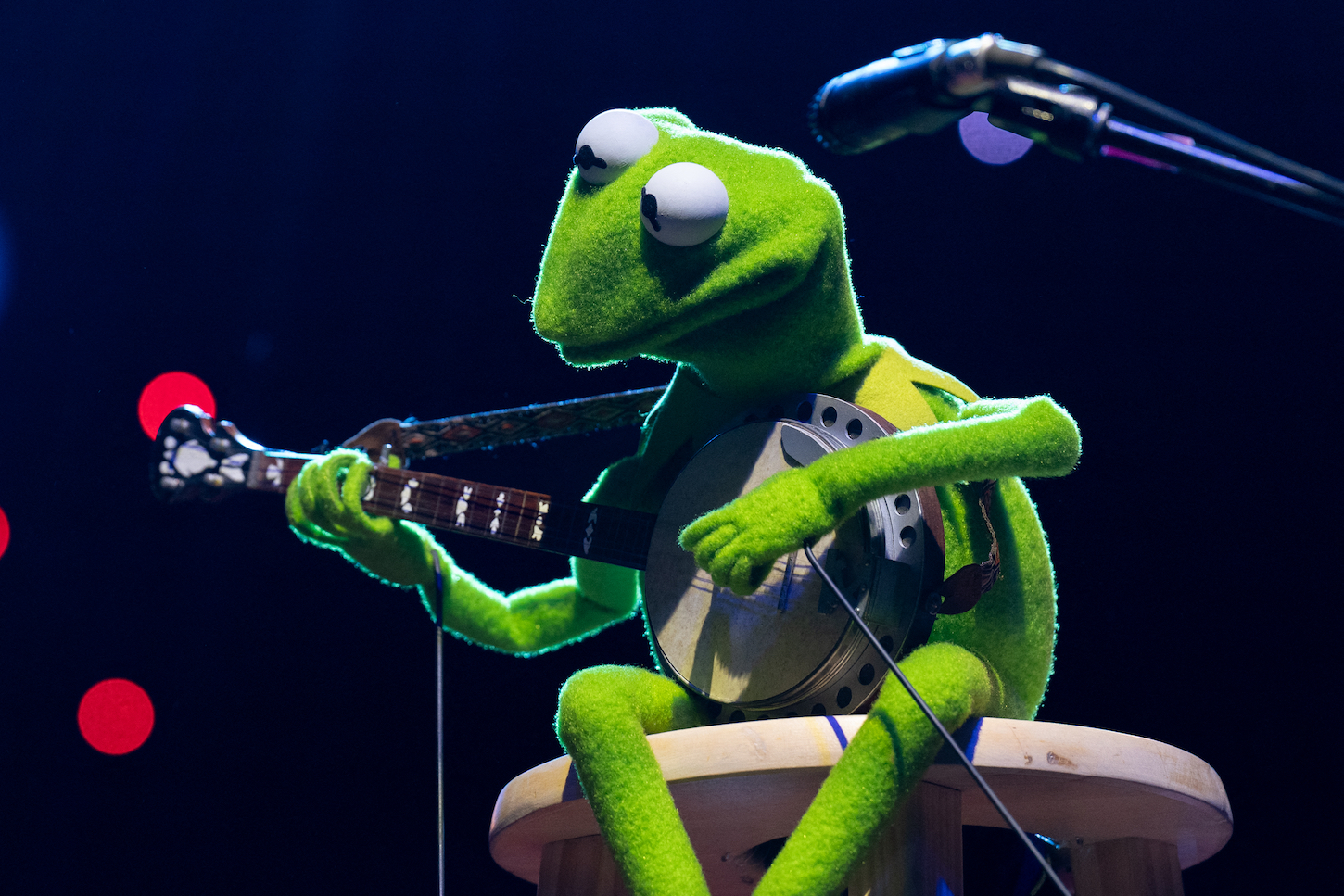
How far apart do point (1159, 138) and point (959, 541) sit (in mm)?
419

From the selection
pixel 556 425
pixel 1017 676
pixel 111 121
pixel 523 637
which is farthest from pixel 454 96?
pixel 1017 676

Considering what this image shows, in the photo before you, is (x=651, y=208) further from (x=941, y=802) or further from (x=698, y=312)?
(x=941, y=802)

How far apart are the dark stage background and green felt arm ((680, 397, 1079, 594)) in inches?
29.6

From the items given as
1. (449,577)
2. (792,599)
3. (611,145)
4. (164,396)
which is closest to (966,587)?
(792,599)

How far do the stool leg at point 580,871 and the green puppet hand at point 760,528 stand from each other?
331 mm

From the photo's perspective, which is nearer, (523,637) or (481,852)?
(523,637)

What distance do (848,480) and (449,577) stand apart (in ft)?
1.92

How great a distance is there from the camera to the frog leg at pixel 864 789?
78cm

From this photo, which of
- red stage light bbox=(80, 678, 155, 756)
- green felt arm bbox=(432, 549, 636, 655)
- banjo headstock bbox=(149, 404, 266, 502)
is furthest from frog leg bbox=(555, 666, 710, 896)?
red stage light bbox=(80, 678, 155, 756)

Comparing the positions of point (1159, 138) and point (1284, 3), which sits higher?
point (1284, 3)

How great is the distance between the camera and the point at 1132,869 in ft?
3.05

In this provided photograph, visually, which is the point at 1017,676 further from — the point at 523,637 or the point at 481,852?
the point at 481,852

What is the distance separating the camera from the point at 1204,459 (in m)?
1.55

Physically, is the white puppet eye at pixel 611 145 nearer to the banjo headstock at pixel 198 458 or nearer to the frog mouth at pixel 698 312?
the frog mouth at pixel 698 312
